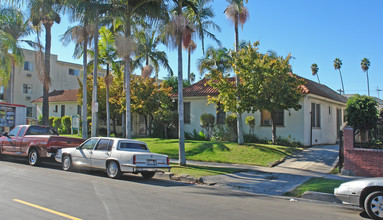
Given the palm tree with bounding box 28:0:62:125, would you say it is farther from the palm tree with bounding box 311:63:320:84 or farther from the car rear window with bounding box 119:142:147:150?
the palm tree with bounding box 311:63:320:84

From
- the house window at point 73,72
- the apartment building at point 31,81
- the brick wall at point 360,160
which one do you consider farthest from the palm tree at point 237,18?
the house window at point 73,72

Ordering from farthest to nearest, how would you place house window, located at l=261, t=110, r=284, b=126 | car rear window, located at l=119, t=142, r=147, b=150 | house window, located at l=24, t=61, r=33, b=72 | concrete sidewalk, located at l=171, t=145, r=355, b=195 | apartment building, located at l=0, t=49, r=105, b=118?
house window, located at l=24, t=61, r=33, b=72 < apartment building, located at l=0, t=49, r=105, b=118 < house window, located at l=261, t=110, r=284, b=126 < car rear window, located at l=119, t=142, r=147, b=150 < concrete sidewalk, located at l=171, t=145, r=355, b=195

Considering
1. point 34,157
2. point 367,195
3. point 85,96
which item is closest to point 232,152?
point 85,96

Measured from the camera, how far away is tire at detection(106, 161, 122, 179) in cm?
1153

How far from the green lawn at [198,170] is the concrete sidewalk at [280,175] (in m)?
0.48

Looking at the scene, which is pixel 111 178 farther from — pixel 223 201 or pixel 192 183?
pixel 223 201

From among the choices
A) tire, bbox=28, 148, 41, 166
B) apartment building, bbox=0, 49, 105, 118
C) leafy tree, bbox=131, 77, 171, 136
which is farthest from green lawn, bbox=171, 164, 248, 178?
apartment building, bbox=0, 49, 105, 118

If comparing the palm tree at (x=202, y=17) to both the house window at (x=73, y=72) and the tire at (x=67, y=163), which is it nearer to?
the tire at (x=67, y=163)

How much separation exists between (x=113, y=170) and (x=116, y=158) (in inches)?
18.8

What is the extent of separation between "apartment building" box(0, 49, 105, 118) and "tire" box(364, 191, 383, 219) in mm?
40372

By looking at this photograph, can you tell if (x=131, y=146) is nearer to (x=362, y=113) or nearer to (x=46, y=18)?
(x=362, y=113)

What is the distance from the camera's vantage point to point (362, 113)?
1438 cm

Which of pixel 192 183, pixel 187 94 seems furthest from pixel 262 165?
pixel 187 94

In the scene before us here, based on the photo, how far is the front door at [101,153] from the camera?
12.0 meters
